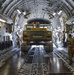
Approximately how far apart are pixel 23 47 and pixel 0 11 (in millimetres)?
4480

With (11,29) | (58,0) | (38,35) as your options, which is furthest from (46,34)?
(11,29)

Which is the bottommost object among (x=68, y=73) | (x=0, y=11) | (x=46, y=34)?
(x=68, y=73)

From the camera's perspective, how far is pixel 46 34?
24.3m

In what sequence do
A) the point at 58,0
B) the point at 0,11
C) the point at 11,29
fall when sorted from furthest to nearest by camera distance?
the point at 11,29 < the point at 58,0 < the point at 0,11

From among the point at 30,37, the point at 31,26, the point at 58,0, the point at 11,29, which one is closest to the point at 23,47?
the point at 30,37

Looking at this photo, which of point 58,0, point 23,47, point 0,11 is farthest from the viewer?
point 58,0

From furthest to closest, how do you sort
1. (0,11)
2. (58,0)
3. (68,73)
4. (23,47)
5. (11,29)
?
(11,29), (58,0), (0,11), (23,47), (68,73)

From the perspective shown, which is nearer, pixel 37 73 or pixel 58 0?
pixel 37 73

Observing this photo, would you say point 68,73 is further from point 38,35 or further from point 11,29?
point 11,29

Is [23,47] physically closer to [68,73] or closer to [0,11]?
[0,11]

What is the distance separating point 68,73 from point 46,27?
16920 millimetres

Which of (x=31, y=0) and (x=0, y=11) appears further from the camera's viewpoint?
(x=31, y=0)

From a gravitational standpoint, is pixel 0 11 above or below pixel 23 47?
above

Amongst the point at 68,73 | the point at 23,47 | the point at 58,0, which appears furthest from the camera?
the point at 58,0
